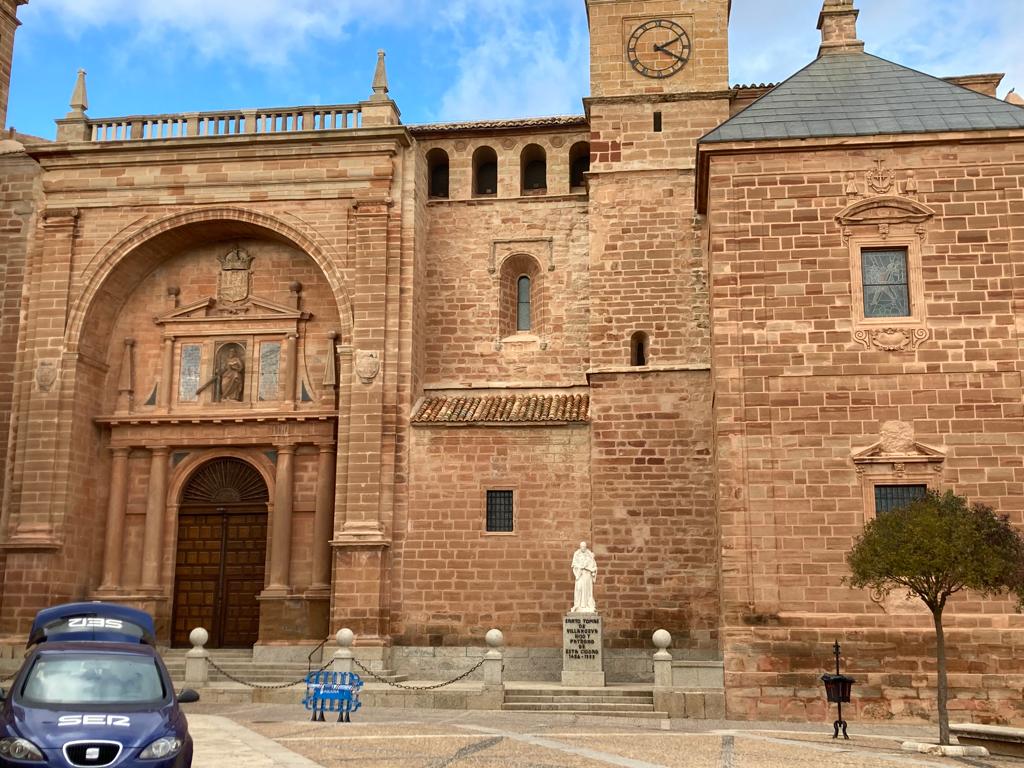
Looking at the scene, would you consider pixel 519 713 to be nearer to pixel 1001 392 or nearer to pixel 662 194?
pixel 1001 392

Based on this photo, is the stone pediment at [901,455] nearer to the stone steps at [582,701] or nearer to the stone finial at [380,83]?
the stone steps at [582,701]

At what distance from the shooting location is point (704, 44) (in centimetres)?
2300

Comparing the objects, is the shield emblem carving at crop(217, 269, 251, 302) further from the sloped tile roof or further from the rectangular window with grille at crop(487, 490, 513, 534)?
the rectangular window with grille at crop(487, 490, 513, 534)

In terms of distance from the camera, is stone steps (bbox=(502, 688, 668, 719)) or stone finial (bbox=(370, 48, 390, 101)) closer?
stone steps (bbox=(502, 688, 668, 719))

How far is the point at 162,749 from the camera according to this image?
8977 millimetres

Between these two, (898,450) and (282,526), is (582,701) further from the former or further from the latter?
(282,526)

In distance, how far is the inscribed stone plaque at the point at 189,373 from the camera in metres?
23.6

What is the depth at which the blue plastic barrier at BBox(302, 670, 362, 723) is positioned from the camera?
15.8 meters

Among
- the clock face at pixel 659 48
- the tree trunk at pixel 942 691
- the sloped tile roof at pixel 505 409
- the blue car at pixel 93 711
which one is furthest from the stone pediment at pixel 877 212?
the blue car at pixel 93 711

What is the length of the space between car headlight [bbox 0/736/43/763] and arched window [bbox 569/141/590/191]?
17206 mm

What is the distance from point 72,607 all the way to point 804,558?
10268 mm

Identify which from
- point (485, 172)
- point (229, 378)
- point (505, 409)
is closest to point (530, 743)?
point (505, 409)

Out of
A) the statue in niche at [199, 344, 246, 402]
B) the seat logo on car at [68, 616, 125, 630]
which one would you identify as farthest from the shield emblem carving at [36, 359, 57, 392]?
the seat logo on car at [68, 616, 125, 630]

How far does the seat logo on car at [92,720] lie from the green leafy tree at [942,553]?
30.2 feet
